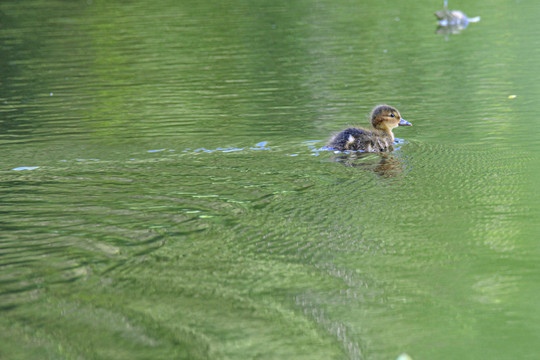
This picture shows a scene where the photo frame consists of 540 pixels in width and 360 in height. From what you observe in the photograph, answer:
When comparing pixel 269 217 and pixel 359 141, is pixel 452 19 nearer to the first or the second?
pixel 359 141

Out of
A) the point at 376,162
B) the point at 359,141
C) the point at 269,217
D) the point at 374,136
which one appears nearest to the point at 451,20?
the point at 374,136

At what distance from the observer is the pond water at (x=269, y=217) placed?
13.1ft

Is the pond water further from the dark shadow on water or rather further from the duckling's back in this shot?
the duckling's back

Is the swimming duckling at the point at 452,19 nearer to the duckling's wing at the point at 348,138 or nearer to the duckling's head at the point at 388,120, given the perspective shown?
the duckling's head at the point at 388,120

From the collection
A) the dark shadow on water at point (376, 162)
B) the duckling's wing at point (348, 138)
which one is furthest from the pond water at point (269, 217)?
the duckling's wing at point (348, 138)

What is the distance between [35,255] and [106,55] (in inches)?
500

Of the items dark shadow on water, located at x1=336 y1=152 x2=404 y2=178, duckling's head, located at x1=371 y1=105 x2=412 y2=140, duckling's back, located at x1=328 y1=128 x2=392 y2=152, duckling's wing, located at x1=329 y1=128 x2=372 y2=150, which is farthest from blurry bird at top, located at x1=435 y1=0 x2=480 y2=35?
dark shadow on water, located at x1=336 y1=152 x2=404 y2=178

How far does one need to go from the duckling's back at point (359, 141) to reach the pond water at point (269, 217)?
0.53 feet

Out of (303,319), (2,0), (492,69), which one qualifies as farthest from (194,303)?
(2,0)

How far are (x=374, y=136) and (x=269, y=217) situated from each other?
9.24 ft

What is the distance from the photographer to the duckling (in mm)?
8023

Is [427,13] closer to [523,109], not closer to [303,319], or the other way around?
[523,109]

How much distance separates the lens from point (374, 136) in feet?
27.1

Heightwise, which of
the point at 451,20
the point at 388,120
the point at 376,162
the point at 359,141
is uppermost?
the point at 451,20
